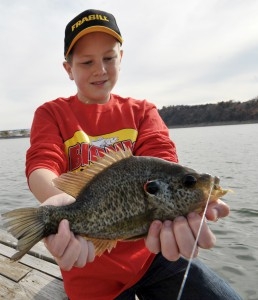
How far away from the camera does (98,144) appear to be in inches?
129

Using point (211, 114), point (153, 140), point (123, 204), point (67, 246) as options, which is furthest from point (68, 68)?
point (211, 114)

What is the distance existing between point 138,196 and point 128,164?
229 mm

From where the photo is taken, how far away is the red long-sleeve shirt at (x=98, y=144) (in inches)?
116

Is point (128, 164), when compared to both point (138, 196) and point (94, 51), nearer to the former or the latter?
point (138, 196)

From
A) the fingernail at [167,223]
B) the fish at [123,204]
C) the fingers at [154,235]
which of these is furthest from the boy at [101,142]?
the fingernail at [167,223]

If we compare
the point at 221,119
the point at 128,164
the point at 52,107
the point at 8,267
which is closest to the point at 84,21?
the point at 52,107

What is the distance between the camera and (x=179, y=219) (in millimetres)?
2049

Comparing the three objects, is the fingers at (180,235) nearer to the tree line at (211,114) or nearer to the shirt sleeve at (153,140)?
the shirt sleeve at (153,140)

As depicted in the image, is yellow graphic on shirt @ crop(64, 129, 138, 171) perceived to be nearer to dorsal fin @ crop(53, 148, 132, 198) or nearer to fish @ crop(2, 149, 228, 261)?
dorsal fin @ crop(53, 148, 132, 198)

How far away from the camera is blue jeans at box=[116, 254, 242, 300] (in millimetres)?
3092

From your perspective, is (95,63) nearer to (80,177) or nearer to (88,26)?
(88,26)

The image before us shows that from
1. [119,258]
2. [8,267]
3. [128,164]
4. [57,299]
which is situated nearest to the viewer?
[128,164]

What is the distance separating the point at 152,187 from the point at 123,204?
221 mm

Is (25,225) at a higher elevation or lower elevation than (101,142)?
lower
